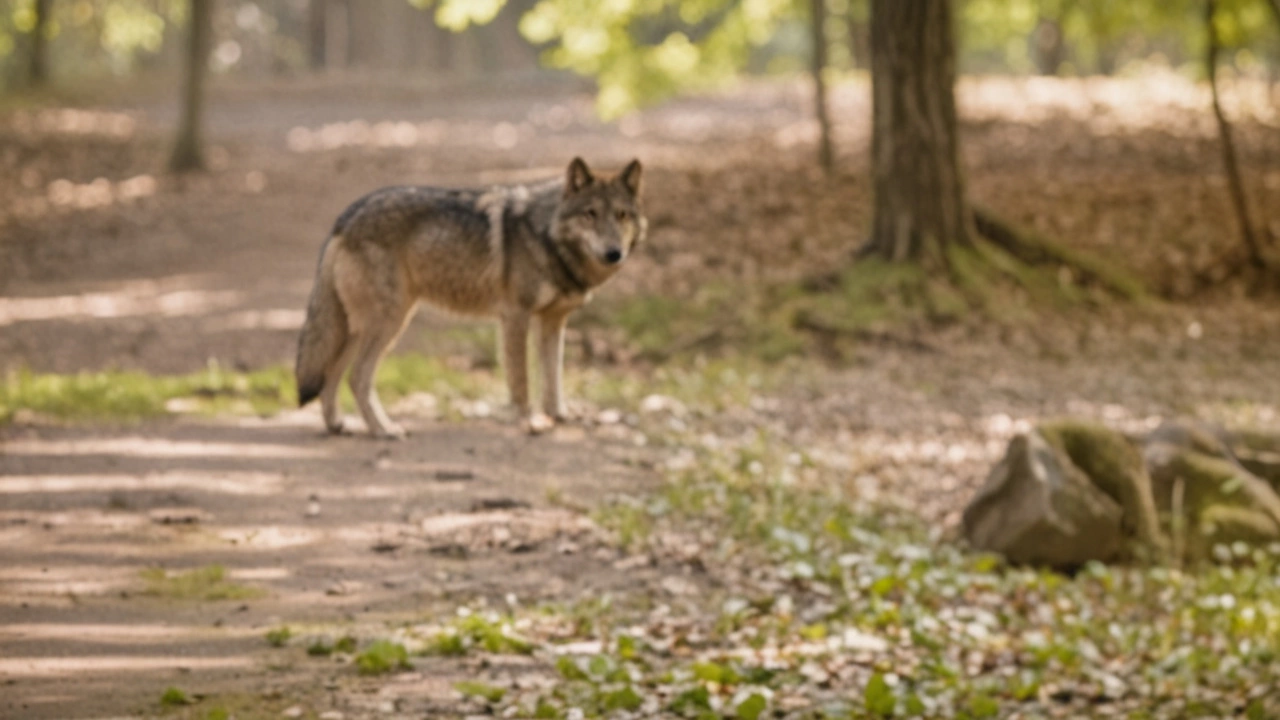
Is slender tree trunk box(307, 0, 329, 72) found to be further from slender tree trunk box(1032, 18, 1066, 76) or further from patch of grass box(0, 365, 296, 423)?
patch of grass box(0, 365, 296, 423)

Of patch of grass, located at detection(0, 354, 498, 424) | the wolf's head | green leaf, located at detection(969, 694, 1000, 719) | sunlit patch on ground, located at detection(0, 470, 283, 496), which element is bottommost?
green leaf, located at detection(969, 694, 1000, 719)

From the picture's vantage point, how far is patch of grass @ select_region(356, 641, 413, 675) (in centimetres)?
607

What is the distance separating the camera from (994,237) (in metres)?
15.4

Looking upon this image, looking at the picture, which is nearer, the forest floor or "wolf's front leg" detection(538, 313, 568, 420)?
the forest floor

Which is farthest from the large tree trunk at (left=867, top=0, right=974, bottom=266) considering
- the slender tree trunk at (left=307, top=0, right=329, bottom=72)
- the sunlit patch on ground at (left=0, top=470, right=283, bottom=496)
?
the slender tree trunk at (left=307, top=0, right=329, bottom=72)

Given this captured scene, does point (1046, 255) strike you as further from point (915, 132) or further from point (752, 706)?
point (752, 706)

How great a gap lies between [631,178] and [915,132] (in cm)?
601

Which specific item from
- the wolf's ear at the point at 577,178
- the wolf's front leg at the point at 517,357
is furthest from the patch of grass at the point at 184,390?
the wolf's ear at the point at 577,178

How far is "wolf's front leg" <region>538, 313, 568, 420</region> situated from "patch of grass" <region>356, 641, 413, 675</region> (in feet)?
12.1

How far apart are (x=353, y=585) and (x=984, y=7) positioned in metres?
26.8

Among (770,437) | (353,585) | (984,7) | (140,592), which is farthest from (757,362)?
(984,7)

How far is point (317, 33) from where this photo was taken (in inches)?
2093

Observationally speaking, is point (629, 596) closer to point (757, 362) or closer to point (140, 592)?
point (140, 592)

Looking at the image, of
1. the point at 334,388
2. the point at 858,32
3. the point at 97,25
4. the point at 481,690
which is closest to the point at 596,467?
the point at 334,388
